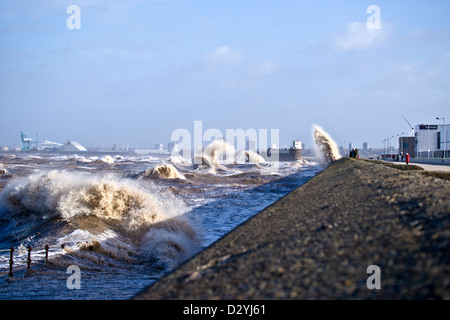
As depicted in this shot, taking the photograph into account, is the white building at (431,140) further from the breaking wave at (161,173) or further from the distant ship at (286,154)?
the distant ship at (286,154)

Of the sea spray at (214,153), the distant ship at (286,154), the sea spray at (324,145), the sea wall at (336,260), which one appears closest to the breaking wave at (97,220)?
the sea wall at (336,260)

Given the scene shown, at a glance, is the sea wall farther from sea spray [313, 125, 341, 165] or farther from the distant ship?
the distant ship

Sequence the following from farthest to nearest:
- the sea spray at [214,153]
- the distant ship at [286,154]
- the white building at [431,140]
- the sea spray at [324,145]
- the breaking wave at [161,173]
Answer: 1. the distant ship at [286,154]
2. the sea spray at [214,153]
3. the white building at [431,140]
4. the sea spray at [324,145]
5. the breaking wave at [161,173]

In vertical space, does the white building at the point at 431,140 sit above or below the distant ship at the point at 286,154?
above

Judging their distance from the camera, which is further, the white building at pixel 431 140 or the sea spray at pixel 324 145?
the white building at pixel 431 140

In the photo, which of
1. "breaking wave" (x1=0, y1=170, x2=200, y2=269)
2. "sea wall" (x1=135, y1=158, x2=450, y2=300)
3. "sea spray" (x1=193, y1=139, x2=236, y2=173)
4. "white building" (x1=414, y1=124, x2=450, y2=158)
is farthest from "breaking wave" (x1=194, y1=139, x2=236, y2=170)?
"sea wall" (x1=135, y1=158, x2=450, y2=300)

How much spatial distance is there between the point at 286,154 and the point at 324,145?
165 feet

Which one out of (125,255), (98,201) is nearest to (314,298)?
(125,255)

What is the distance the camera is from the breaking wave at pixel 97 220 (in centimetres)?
908

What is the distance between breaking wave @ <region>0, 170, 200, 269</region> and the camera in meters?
9.08

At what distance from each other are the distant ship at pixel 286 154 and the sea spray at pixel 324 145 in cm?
4612

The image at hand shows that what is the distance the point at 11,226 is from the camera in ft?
40.3
